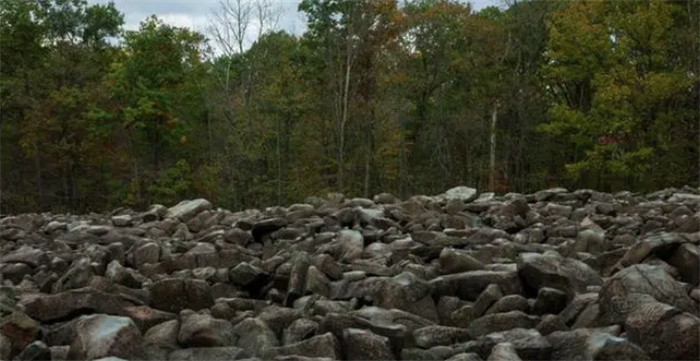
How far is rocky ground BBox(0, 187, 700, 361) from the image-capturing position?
4594 mm

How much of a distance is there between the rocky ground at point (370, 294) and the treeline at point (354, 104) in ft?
73.6

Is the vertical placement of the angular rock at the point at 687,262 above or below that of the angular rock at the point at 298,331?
above

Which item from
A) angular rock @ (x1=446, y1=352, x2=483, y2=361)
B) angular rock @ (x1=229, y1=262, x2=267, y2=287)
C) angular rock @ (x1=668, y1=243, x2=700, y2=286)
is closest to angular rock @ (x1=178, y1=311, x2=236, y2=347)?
angular rock @ (x1=446, y1=352, x2=483, y2=361)

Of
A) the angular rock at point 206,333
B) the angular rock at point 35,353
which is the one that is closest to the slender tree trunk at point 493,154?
the angular rock at point 206,333

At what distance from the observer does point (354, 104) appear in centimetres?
3328

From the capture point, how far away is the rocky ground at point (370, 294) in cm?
459

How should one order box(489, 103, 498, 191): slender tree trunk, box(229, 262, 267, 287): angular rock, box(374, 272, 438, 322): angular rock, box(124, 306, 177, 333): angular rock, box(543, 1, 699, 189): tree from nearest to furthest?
box(124, 306, 177, 333): angular rock, box(374, 272, 438, 322): angular rock, box(229, 262, 267, 287): angular rock, box(543, 1, 699, 189): tree, box(489, 103, 498, 191): slender tree trunk

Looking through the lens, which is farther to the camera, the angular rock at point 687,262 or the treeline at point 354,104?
the treeline at point 354,104

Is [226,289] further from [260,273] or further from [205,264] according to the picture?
[205,264]

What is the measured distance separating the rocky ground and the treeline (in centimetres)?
2242

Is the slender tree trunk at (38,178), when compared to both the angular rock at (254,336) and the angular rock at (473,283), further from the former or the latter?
Answer: the angular rock at (254,336)

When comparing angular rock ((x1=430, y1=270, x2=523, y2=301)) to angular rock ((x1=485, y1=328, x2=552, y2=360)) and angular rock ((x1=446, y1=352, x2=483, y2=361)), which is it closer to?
angular rock ((x1=485, y1=328, x2=552, y2=360))

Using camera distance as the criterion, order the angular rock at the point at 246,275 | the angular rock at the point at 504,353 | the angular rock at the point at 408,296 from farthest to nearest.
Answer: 1. the angular rock at the point at 246,275
2. the angular rock at the point at 408,296
3. the angular rock at the point at 504,353

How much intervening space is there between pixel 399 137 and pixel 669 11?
1160 centimetres
